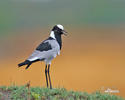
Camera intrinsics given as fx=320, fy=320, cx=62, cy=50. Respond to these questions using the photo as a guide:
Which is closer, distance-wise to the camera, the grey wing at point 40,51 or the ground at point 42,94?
the ground at point 42,94

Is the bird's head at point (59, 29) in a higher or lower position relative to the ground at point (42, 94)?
higher

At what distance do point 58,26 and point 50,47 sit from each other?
0.69 metres

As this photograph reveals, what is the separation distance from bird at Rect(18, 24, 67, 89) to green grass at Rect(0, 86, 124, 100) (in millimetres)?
728

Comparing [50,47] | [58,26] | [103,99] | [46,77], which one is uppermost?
Result: [58,26]

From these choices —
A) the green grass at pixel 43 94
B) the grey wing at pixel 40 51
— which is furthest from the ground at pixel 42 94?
the grey wing at pixel 40 51

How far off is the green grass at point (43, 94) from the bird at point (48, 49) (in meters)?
0.73

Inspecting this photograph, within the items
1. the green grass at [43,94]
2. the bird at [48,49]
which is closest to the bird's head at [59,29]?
the bird at [48,49]

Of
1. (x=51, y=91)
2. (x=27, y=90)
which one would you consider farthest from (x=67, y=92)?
(x=27, y=90)

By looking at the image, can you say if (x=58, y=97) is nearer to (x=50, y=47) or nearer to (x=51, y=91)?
(x=51, y=91)

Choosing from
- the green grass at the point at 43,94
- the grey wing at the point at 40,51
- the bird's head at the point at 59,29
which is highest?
the bird's head at the point at 59,29

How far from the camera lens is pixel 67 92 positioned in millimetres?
7730

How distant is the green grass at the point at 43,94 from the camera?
23.1 ft

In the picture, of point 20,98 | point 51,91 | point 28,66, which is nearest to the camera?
point 20,98

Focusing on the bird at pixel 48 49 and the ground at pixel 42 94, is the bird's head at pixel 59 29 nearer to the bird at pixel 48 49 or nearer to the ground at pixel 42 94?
the bird at pixel 48 49
